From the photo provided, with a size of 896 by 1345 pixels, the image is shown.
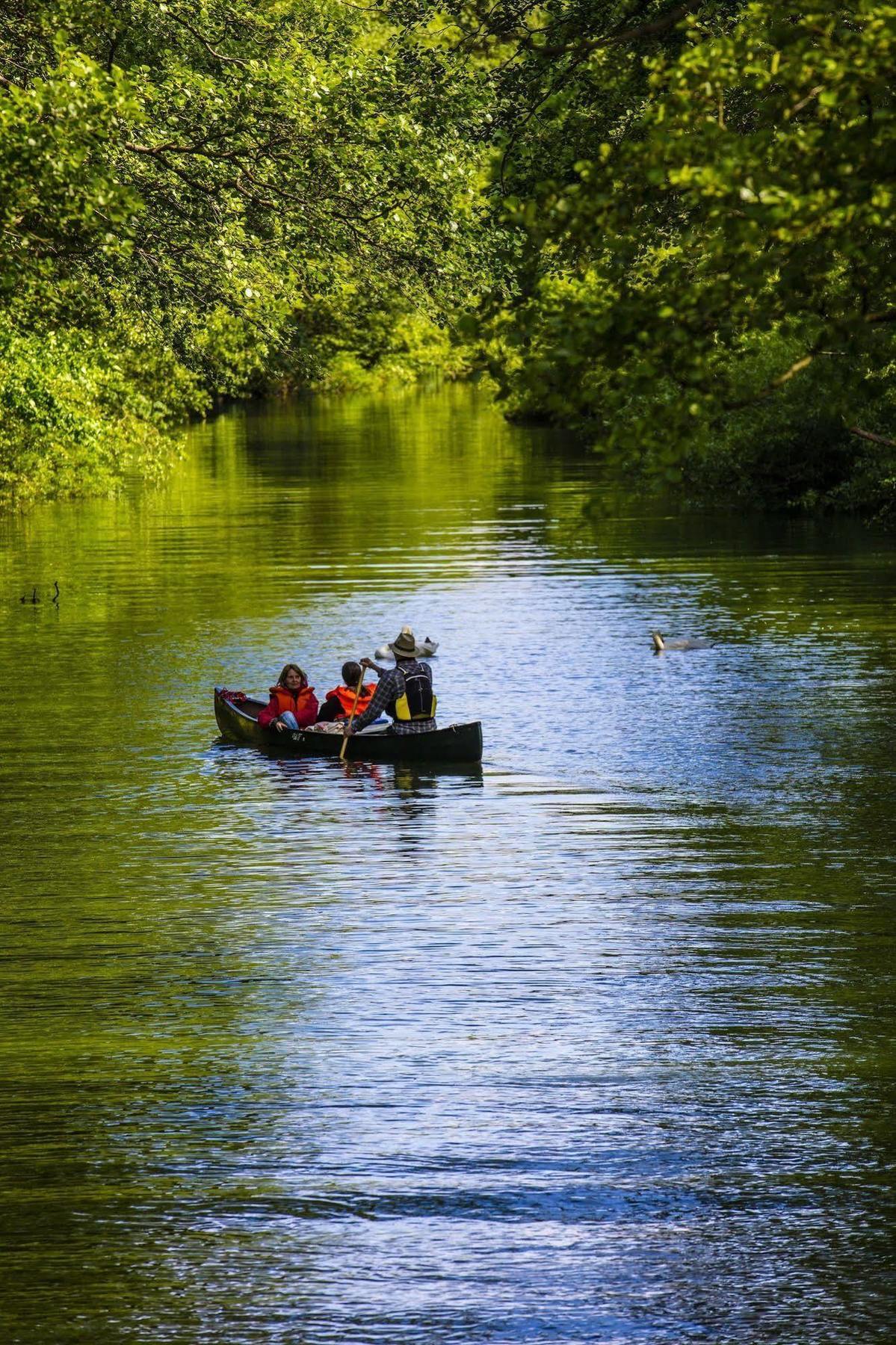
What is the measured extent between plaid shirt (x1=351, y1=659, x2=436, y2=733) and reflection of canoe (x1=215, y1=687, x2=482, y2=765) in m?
0.17

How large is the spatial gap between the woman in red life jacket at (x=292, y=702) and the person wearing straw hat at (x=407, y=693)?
872 mm

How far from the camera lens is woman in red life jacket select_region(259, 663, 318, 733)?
2189cm

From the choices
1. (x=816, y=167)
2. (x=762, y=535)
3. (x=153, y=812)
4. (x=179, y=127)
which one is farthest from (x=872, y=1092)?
(x=762, y=535)

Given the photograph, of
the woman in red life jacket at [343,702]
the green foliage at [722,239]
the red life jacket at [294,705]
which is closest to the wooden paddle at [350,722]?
the woman in red life jacket at [343,702]

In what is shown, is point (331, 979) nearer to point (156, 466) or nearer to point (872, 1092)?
point (872, 1092)

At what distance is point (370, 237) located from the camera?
86.7ft

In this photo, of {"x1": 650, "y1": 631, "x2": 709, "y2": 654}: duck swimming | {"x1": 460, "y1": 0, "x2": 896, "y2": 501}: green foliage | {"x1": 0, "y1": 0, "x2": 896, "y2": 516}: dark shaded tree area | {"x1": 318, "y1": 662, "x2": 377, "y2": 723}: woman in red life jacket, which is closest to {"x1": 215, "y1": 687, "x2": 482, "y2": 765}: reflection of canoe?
{"x1": 318, "y1": 662, "x2": 377, "y2": 723}: woman in red life jacket

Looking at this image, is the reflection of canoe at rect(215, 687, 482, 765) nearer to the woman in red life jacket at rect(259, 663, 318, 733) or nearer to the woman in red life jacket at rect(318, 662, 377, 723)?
the woman in red life jacket at rect(259, 663, 318, 733)

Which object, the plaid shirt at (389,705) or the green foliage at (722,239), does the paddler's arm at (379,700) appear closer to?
the plaid shirt at (389,705)

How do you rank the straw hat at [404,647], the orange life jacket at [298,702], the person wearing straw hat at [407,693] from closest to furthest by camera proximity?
the straw hat at [404,647] < the person wearing straw hat at [407,693] < the orange life jacket at [298,702]

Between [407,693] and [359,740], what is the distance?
72 centimetres

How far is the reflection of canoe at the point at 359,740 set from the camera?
66.7 ft

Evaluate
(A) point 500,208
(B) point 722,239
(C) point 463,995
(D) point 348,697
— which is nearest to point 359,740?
(D) point 348,697

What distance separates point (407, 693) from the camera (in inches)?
834
